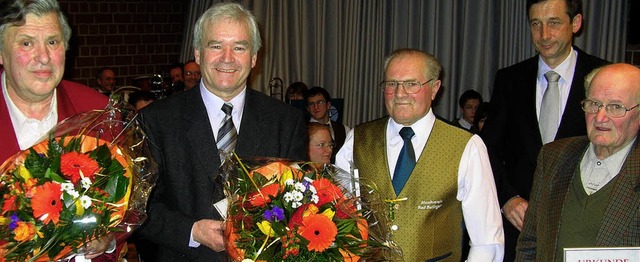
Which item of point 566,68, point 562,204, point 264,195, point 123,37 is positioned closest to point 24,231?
point 264,195

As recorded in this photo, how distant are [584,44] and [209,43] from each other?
4586 millimetres

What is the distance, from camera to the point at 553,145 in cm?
266

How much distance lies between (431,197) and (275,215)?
0.93 metres

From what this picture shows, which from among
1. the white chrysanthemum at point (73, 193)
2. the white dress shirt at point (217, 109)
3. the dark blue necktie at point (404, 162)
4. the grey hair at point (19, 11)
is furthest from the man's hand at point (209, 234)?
the grey hair at point (19, 11)

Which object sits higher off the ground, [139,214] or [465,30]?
[465,30]

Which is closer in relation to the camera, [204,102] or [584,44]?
[204,102]

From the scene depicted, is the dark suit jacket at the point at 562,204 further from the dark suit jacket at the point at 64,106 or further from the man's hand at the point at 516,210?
the dark suit jacket at the point at 64,106

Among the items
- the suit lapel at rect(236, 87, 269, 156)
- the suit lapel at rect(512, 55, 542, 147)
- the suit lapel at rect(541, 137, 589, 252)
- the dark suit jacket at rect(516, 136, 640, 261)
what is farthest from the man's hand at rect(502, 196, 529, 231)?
the suit lapel at rect(236, 87, 269, 156)

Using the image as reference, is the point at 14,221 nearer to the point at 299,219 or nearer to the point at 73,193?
the point at 73,193

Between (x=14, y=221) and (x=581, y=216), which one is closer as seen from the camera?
(x=14, y=221)

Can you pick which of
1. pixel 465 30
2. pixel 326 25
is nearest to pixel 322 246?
pixel 465 30

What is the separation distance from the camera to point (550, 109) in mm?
3338

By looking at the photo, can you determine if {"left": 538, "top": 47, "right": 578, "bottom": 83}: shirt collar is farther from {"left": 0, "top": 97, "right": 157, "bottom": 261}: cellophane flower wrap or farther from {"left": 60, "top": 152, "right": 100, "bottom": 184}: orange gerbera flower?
{"left": 60, "top": 152, "right": 100, "bottom": 184}: orange gerbera flower

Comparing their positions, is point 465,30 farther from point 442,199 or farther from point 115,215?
point 115,215
